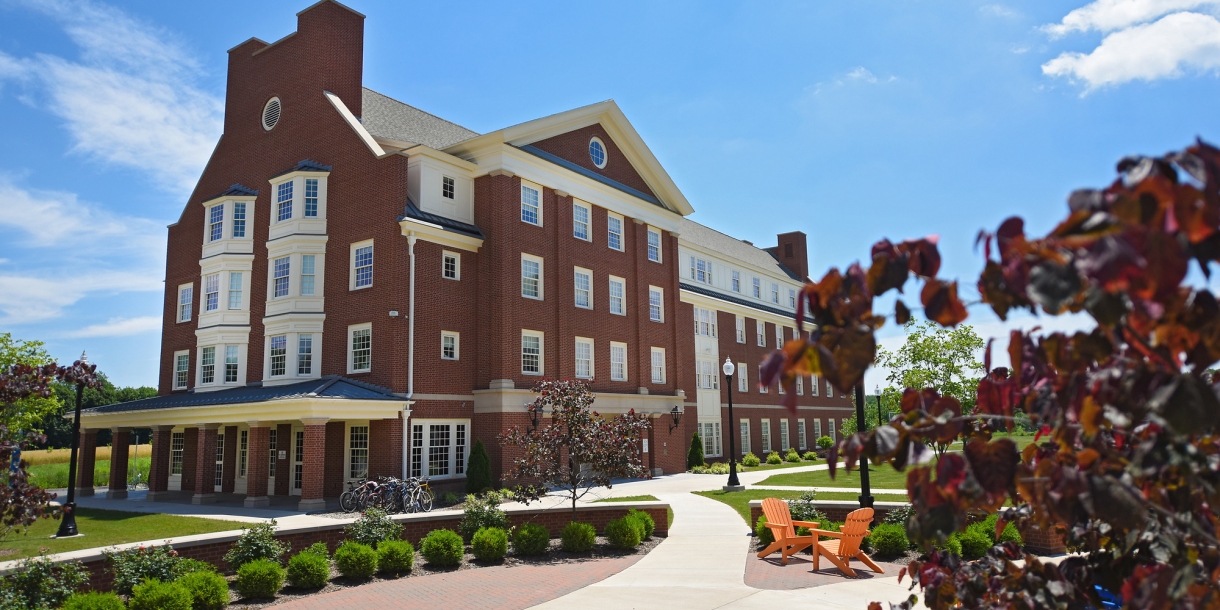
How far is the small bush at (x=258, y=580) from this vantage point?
11.9 metres

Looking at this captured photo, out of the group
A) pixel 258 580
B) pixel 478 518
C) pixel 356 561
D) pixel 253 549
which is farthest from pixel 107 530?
pixel 258 580

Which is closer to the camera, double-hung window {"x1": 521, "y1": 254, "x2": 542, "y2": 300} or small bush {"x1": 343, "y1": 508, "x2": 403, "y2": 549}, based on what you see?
small bush {"x1": 343, "y1": 508, "x2": 403, "y2": 549}

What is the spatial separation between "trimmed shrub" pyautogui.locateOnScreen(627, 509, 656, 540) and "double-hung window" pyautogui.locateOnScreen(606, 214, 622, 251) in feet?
66.1

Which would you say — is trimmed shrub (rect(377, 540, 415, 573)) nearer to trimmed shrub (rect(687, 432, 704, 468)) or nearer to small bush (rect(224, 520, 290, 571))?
small bush (rect(224, 520, 290, 571))

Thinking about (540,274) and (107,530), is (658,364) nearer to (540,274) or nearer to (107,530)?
(540,274)

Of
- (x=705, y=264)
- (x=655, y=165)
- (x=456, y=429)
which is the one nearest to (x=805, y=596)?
(x=456, y=429)

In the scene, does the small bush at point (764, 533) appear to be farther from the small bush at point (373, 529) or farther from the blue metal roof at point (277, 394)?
the blue metal roof at point (277, 394)

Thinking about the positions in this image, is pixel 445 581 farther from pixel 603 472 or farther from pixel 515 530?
pixel 603 472

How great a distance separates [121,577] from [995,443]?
39.1 ft

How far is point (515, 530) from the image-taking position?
16.4 metres

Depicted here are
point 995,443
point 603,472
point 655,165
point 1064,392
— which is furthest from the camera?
point 655,165

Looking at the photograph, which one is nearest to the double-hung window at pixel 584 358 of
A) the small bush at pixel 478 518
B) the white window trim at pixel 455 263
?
the white window trim at pixel 455 263

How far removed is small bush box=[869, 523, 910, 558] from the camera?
14.0 m

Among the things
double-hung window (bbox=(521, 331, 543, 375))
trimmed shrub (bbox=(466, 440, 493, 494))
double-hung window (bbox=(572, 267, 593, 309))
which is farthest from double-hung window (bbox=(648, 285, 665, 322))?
trimmed shrub (bbox=(466, 440, 493, 494))
